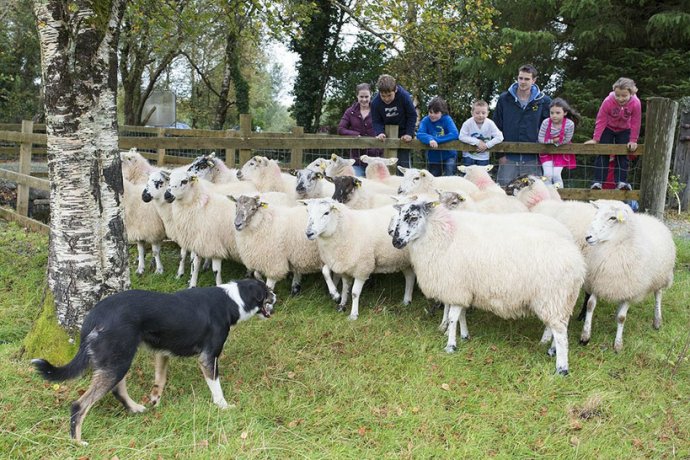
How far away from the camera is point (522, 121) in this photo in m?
8.73

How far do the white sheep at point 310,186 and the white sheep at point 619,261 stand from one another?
11.6ft

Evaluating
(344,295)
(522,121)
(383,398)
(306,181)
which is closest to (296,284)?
(344,295)

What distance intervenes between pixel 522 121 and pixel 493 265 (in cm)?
435

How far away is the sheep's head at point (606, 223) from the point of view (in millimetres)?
5234

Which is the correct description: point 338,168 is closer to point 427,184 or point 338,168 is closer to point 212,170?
point 427,184

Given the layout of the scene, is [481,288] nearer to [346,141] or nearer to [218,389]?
[218,389]

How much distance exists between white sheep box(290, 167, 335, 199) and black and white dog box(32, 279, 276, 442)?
3.26 metres

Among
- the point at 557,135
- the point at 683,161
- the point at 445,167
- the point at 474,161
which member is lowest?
the point at 445,167

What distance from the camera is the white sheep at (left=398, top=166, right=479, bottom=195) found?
7.36m

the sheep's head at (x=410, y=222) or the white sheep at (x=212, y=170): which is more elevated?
the white sheep at (x=212, y=170)

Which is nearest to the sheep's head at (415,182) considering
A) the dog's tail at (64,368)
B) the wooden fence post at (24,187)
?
the dog's tail at (64,368)

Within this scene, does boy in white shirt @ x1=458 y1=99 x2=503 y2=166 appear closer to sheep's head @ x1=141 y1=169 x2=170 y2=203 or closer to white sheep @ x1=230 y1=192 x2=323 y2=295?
white sheep @ x1=230 y1=192 x2=323 y2=295

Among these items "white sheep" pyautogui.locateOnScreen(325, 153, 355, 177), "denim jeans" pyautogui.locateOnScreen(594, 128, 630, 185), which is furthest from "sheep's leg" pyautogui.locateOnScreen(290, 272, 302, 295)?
"denim jeans" pyautogui.locateOnScreen(594, 128, 630, 185)

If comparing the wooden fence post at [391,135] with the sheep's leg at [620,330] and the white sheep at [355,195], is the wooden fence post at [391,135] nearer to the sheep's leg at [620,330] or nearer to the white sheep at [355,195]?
the white sheep at [355,195]
